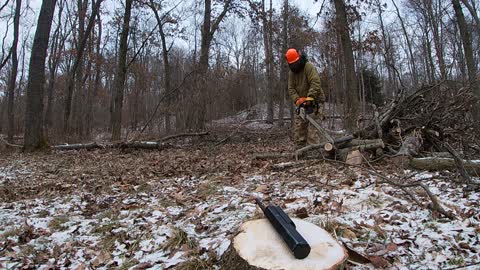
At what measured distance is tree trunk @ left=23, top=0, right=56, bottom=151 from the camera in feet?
33.0

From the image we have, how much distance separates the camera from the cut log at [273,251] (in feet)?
6.68

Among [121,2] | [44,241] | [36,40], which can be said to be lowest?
[44,241]

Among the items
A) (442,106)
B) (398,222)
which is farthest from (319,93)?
(398,222)

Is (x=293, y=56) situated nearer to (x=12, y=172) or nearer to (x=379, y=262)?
(x=379, y=262)

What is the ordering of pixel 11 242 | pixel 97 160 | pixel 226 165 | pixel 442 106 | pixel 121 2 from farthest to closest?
pixel 121 2 < pixel 97 160 < pixel 226 165 < pixel 442 106 < pixel 11 242

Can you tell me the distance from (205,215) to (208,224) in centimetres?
24

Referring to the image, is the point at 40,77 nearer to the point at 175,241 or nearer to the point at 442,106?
the point at 175,241

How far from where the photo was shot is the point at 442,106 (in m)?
5.14

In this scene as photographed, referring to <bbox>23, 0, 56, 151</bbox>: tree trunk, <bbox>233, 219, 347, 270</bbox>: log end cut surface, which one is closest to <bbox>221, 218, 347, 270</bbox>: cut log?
<bbox>233, 219, 347, 270</bbox>: log end cut surface

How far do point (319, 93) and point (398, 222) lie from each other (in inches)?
156

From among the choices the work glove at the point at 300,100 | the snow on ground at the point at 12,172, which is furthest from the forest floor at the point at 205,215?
the work glove at the point at 300,100

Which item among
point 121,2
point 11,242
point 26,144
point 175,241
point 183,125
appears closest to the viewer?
point 175,241

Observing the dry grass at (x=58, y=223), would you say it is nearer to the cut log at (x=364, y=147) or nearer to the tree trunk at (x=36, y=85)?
the cut log at (x=364, y=147)

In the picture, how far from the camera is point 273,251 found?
7.07 feet
